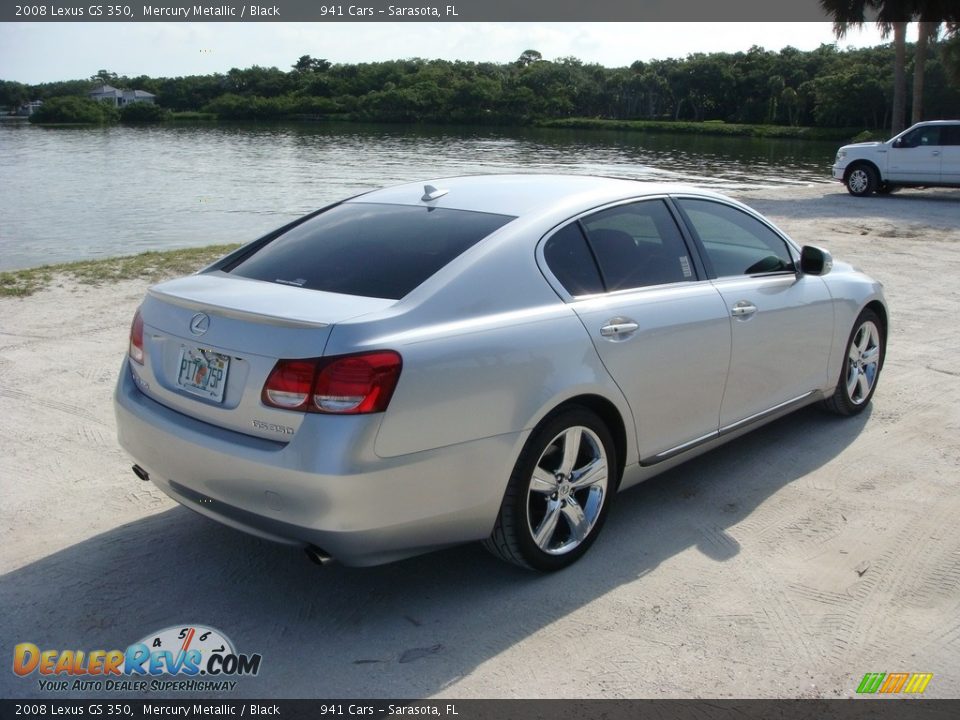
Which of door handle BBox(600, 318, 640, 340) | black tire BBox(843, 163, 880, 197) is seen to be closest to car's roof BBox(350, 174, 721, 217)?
door handle BBox(600, 318, 640, 340)

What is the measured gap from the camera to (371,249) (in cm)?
385

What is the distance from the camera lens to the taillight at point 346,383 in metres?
3.06

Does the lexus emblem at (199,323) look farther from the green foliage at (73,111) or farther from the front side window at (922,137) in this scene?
the green foliage at (73,111)

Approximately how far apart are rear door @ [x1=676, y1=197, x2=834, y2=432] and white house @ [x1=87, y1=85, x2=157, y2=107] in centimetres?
10847

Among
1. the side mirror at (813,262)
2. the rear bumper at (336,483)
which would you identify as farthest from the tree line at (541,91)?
the rear bumper at (336,483)

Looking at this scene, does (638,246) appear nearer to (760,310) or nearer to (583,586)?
(760,310)

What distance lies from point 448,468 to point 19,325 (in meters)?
5.99

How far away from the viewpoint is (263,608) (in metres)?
3.54

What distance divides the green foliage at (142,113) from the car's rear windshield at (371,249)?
105 metres

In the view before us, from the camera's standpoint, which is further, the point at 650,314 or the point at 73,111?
the point at 73,111

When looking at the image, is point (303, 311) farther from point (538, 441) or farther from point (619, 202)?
point (619, 202)

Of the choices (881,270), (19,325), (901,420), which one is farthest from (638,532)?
(881,270)

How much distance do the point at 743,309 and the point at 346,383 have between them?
2.36 m

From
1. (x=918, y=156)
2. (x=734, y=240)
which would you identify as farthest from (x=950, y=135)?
(x=734, y=240)
